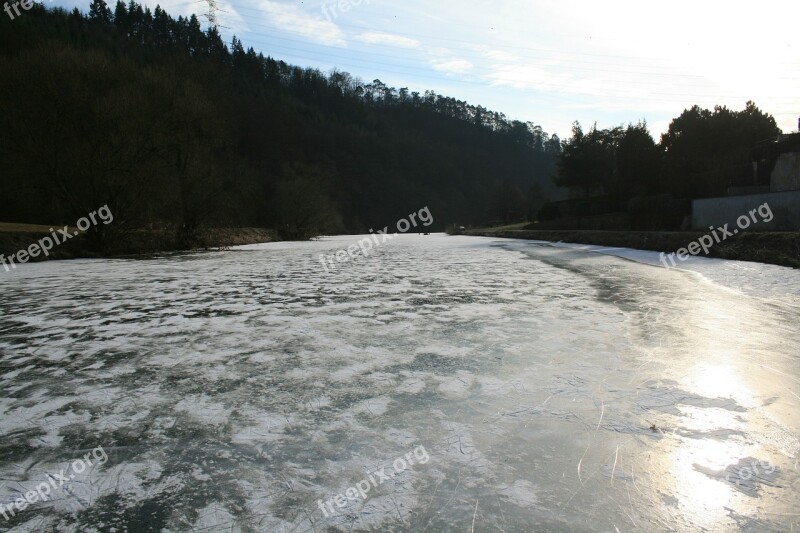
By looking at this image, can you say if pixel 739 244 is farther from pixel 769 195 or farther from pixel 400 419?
pixel 400 419

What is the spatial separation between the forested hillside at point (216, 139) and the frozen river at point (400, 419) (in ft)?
40.0

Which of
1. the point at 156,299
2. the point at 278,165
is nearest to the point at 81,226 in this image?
the point at 156,299

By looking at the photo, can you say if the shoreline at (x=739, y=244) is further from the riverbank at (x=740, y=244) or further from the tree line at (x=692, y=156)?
the tree line at (x=692, y=156)

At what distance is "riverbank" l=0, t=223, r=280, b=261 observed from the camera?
1468cm

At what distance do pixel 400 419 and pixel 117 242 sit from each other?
697 inches

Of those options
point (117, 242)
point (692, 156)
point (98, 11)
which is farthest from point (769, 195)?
point (98, 11)

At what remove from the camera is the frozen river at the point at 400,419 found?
6.37 ft

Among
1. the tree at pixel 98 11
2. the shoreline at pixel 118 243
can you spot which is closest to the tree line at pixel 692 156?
the shoreline at pixel 118 243

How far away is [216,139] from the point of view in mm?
23922

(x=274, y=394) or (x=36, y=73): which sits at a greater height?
(x=36, y=73)

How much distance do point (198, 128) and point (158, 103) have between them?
222 centimetres

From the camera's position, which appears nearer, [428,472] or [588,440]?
[428,472]

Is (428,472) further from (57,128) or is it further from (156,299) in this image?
(57,128)

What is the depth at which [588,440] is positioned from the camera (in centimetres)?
252
